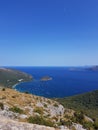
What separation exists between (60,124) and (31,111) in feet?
14.7

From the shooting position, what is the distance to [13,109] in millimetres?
23375

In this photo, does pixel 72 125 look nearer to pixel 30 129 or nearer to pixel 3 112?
pixel 3 112

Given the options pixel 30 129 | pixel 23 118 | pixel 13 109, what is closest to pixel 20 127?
pixel 30 129

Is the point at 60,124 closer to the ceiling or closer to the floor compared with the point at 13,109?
closer to the floor

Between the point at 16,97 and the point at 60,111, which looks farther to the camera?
the point at 60,111

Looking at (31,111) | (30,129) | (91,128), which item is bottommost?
(91,128)

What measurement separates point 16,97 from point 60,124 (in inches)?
392

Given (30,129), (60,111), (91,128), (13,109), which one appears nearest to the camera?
(30,129)

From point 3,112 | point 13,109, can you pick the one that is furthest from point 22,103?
point 3,112

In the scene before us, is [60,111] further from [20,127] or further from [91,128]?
[20,127]

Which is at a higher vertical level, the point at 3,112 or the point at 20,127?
the point at 20,127

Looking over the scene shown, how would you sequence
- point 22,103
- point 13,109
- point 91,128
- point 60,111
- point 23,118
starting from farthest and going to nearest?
point 60,111
point 22,103
point 91,128
point 13,109
point 23,118

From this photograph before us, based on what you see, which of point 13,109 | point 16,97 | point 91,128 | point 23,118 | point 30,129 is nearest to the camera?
point 30,129

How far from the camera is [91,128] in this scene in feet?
87.3
